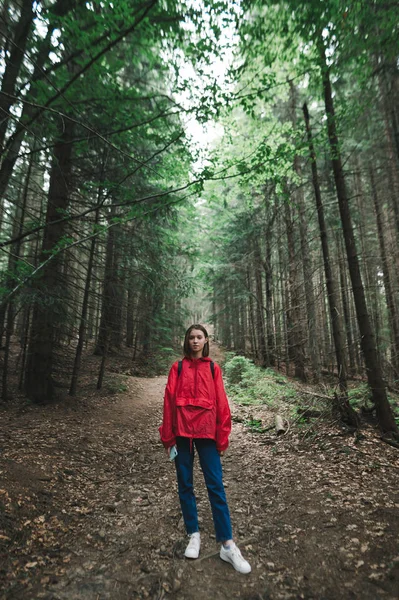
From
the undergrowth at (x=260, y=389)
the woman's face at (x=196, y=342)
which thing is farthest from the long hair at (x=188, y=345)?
the undergrowth at (x=260, y=389)

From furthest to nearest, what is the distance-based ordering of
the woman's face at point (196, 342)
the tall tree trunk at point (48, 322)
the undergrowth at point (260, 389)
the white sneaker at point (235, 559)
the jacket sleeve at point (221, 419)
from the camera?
the undergrowth at point (260, 389) → the tall tree trunk at point (48, 322) → the woman's face at point (196, 342) → the jacket sleeve at point (221, 419) → the white sneaker at point (235, 559)

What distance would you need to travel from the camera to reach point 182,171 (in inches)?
293

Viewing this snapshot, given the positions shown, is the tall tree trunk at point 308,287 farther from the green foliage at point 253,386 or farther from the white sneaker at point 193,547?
the white sneaker at point 193,547

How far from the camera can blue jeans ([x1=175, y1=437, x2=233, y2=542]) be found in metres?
2.99

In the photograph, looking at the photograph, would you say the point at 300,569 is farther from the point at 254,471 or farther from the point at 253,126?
the point at 253,126

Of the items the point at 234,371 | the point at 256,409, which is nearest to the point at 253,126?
the point at 256,409

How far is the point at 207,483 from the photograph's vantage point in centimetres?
302

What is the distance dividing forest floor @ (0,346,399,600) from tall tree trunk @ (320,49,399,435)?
1.98 feet

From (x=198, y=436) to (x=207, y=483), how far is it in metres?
0.50

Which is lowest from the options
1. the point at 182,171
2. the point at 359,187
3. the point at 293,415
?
the point at 293,415

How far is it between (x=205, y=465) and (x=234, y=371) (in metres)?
12.2

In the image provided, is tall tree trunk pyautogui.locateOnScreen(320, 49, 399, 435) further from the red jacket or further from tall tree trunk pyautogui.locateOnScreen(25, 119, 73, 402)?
tall tree trunk pyautogui.locateOnScreen(25, 119, 73, 402)

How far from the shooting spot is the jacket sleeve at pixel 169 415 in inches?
124

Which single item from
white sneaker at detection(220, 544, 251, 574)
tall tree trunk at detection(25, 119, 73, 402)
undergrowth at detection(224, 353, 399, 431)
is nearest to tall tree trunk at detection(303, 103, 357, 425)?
undergrowth at detection(224, 353, 399, 431)
